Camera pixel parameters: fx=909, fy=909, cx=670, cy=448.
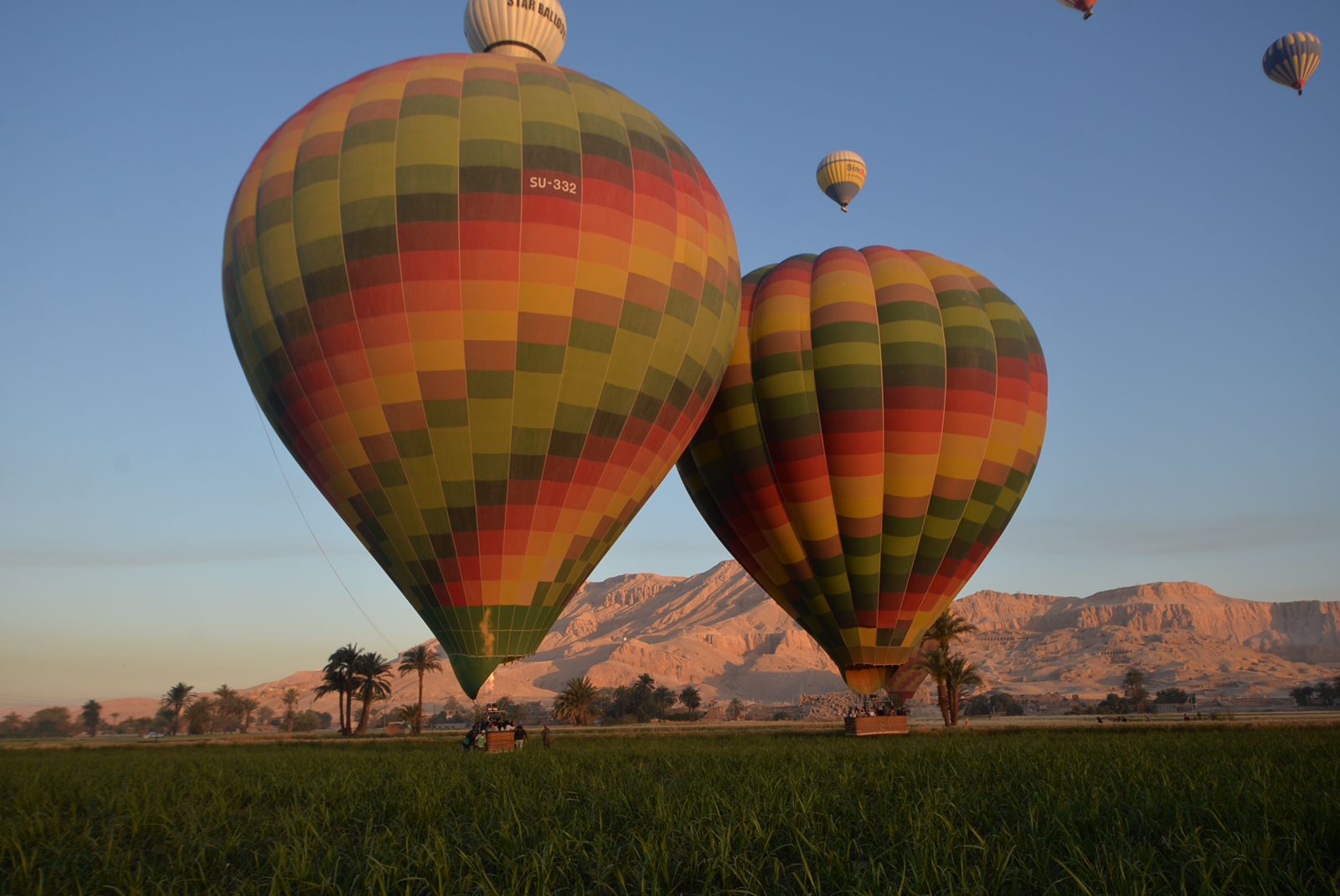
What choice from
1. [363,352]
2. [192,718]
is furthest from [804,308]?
[192,718]

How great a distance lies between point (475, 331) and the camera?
19.0 metres

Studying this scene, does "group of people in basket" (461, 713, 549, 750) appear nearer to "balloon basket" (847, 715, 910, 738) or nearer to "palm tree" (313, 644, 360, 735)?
"balloon basket" (847, 715, 910, 738)

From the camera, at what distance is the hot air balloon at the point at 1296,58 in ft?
148

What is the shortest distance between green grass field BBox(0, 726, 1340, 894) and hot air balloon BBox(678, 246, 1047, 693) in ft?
45.5

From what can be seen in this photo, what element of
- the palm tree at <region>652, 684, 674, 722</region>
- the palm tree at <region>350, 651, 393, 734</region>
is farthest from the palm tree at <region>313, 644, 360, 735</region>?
the palm tree at <region>652, 684, 674, 722</region>

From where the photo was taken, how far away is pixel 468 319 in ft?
62.2

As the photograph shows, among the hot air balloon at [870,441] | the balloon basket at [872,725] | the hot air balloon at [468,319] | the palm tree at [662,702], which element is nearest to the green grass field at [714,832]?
the hot air balloon at [468,319]

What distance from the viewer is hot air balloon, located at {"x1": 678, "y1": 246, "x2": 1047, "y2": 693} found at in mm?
26781

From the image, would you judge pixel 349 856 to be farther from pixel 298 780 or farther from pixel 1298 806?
pixel 1298 806

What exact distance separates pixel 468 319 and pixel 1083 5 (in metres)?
38.6

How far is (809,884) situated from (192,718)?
4955 inches

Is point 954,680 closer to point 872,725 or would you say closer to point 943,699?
point 943,699

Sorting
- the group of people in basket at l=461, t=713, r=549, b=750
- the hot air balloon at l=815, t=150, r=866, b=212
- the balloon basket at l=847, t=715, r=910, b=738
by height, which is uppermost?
the hot air balloon at l=815, t=150, r=866, b=212

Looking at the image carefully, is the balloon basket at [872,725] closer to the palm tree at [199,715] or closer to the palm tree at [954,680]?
the palm tree at [954,680]
